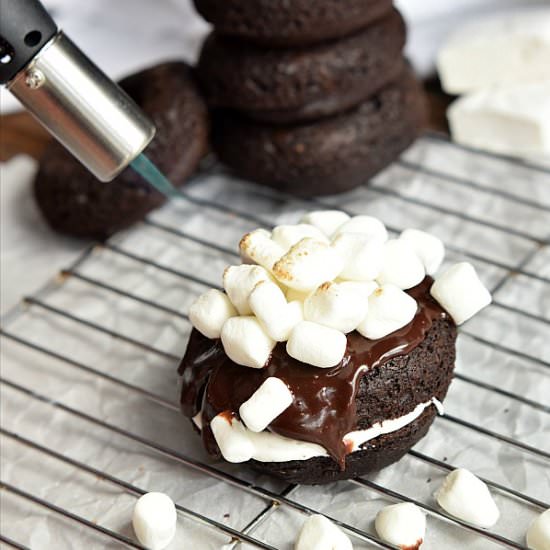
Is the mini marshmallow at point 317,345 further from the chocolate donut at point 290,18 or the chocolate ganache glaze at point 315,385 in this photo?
the chocolate donut at point 290,18

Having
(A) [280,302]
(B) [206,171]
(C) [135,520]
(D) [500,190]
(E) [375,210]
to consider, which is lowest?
(D) [500,190]

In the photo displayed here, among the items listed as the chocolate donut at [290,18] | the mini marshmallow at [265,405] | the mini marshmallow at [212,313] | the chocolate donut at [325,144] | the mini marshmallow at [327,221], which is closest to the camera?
the mini marshmallow at [265,405]

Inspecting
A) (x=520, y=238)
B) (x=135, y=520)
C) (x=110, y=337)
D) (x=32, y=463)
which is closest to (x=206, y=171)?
(x=110, y=337)

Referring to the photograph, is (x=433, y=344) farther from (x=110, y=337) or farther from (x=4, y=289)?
(x=4, y=289)

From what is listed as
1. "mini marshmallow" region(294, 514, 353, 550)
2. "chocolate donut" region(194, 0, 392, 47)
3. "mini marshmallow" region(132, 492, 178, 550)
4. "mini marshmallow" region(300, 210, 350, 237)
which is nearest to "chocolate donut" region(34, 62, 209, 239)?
"chocolate donut" region(194, 0, 392, 47)

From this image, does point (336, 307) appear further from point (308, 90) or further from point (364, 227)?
point (308, 90)

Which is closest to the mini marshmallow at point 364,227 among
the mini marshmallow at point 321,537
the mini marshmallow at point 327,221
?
the mini marshmallow at point 327,221
